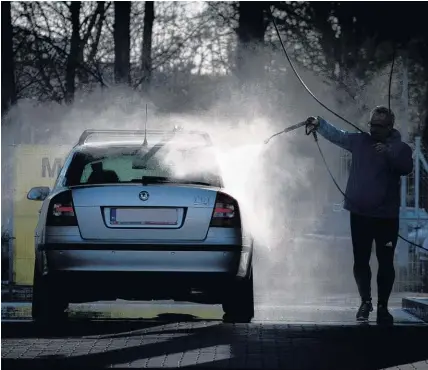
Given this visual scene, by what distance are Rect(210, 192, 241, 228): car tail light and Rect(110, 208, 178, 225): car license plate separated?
0.30 m

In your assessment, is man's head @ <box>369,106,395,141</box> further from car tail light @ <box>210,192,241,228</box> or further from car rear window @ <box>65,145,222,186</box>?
car tail light @ <box>210,192,241,228</box>

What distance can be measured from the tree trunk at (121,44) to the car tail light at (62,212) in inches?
727

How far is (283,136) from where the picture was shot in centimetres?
2886

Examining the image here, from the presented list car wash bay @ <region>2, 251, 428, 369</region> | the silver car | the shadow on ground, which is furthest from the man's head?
the shadow on ground

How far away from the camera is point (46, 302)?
31.9ft

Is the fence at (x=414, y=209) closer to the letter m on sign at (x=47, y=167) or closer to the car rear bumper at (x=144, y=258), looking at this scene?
the letter m on sign at (x=47, y=167)

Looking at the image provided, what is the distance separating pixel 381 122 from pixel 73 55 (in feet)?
61.7

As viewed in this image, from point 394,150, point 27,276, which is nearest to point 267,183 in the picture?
point 27,276

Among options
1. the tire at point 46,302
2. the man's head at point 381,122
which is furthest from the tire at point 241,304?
the man's head at point 381,122

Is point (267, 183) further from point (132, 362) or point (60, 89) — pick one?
point (132, 362)

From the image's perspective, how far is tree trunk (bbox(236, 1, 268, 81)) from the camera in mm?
25922

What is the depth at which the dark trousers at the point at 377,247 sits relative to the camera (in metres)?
10.3

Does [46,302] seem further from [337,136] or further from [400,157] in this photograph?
[400,157]

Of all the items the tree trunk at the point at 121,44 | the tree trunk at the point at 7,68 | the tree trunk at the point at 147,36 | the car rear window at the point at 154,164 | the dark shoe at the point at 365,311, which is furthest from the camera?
the tree trunk at the point at 147,36
